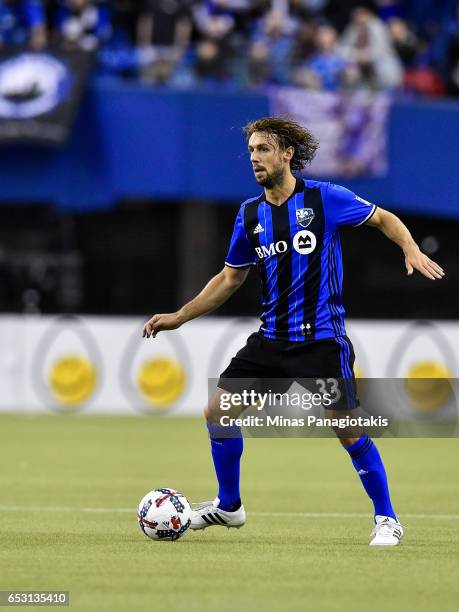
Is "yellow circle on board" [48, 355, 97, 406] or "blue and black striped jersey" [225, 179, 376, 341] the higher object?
"blue and black striped jersey" [225, 179, 376, 341]

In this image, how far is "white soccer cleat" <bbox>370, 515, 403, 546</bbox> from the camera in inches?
296

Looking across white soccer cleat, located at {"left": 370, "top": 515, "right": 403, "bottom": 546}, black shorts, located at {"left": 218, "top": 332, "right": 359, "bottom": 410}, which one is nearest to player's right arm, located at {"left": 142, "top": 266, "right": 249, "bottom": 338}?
black shorts, located at {"left": 218, "top": 332, "right": 359, "bottom": 410}

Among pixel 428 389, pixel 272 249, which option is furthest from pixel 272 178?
pixel 428 389

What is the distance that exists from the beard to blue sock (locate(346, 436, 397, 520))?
5.05 ft

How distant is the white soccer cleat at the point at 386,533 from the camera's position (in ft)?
24.6

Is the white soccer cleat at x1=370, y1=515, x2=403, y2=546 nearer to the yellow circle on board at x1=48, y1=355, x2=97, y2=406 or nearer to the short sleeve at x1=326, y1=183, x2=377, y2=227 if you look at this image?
the short sleeve at x1=326, y1=183, x2=377, y2=227

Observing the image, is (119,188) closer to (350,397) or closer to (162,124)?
(162,124)

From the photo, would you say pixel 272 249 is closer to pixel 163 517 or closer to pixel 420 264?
pixel 420 264

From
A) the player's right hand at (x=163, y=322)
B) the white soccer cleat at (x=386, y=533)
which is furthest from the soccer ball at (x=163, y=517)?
the white soccer cleat at (x=386, y=533)

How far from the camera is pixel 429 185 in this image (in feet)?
70.5

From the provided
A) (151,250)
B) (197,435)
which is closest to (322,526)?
(197,435)

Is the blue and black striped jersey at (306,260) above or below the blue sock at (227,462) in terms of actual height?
above

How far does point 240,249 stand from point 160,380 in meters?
11.4

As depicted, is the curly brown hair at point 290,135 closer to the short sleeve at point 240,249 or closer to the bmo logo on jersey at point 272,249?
the short sleeve at point 240,249
